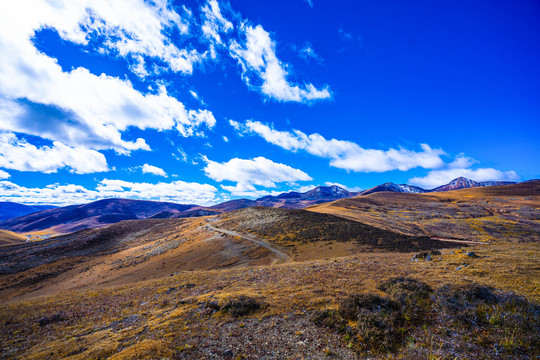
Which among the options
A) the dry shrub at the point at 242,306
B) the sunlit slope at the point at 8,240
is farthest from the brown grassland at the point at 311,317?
the sunlit slope at the point at 8,240

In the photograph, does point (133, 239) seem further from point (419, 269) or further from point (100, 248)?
point (419, 269)

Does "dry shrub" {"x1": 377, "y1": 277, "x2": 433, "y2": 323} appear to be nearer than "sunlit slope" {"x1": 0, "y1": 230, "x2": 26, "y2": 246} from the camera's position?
Yes

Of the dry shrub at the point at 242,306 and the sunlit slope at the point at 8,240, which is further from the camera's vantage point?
the sunlit slope at the point at 8,240

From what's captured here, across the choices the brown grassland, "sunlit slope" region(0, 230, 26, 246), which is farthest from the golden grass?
"sunlit slope" region(0, 230, 26, 246)

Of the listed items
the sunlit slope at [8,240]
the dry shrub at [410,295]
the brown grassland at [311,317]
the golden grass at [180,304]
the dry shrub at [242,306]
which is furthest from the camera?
the sunlit slope at [8,240]

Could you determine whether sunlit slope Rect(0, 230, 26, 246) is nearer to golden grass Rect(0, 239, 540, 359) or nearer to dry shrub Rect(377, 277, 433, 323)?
golden grass Rect(0, 239, 540, 359)

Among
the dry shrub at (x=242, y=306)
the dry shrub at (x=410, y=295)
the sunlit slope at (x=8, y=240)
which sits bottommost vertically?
the sunlit slope at (x=8, y=240)

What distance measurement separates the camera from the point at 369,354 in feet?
26.4

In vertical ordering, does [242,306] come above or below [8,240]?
above

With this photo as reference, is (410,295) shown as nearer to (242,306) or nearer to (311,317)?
(311,317)

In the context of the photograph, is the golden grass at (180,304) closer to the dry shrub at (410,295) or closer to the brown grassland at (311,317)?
the brown grassland at (311,317)

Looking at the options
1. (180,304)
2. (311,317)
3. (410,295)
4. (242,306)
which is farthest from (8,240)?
A: (410,295)

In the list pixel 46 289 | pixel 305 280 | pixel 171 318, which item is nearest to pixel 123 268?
pixel 46 289

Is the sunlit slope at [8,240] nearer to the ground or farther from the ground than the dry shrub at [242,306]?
nearer to the ground
